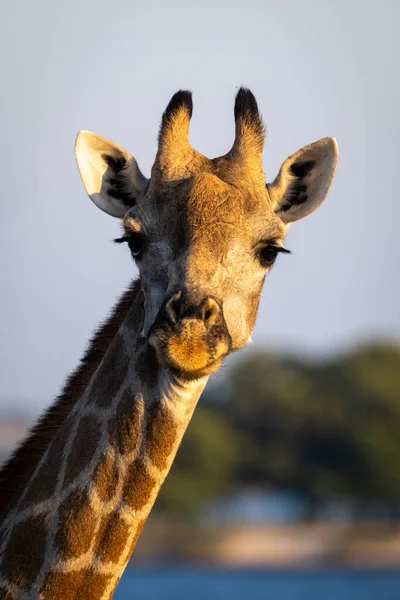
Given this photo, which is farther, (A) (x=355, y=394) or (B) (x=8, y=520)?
(A) (x=355, y=394)

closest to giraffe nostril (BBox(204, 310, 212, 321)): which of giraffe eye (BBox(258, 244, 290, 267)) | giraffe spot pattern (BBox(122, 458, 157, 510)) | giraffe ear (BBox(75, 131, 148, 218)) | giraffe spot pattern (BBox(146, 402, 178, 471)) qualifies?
giraffe spot pattern (BBox(146, 402, 178, 471))

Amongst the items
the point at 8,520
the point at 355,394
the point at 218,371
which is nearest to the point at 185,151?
the point at 218,371

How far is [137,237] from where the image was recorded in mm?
9727

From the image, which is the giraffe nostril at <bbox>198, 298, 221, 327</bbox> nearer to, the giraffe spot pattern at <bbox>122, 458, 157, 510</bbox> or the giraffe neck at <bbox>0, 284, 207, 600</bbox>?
the giraffe neck at <bbox>0, 284, 207, 600</bbox>

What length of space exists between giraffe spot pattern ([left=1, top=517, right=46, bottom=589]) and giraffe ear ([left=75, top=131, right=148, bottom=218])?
2790 millimetres

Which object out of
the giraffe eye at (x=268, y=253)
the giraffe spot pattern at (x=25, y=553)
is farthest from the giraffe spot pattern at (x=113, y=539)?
the giraffe eye at (x=268, y=253)

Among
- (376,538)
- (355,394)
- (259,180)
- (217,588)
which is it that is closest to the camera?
(259,180)

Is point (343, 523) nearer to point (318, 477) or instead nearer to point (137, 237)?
point (318, 477)

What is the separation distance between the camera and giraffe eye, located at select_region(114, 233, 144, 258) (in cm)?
973

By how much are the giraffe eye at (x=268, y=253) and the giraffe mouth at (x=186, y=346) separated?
109cm

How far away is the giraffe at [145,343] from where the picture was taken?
877 centimetres

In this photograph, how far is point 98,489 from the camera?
29.1 feet

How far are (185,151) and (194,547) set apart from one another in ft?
353

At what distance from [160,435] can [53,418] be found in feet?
3.89
